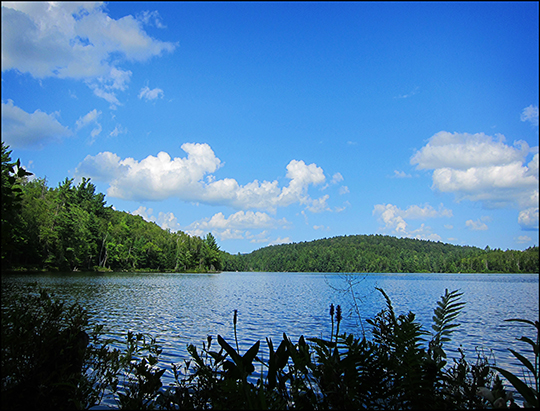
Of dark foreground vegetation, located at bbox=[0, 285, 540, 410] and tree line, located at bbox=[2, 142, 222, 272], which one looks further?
tree line, located at bbox=[2, 142, 222, 272]

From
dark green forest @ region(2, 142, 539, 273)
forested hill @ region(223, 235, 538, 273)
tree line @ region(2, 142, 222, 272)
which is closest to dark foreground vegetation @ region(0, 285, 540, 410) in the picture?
dark green forest @ region(2, 142, 539, 273)

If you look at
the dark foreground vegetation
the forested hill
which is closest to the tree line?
the dark foreground vegetation

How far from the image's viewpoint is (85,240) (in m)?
70.5

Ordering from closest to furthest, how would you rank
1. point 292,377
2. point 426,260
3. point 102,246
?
point 292,377 → point 102,246 → point 426,260

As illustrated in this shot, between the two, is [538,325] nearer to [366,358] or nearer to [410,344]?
[410,344]

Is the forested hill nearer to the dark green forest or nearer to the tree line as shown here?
the dark green forest

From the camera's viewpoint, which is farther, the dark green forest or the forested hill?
the forested hill

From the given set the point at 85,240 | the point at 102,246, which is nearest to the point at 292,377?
the point at 85,240

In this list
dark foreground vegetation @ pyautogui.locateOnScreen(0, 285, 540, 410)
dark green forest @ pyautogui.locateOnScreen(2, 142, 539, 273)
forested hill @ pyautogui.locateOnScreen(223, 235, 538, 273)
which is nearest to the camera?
dark foreground vegetation @ pyautogui.locateOnScreen(0, 285, 540, 410)

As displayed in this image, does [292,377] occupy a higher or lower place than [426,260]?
→ lower

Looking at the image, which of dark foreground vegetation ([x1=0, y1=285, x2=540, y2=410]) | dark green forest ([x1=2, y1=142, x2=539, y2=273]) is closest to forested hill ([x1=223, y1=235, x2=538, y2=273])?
dark green forest ([x1=2, y1=142, x2=539, y2=273])

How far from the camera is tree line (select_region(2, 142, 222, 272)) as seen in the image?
60.7 m

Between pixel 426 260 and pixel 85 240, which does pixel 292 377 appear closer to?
pixel 85 240

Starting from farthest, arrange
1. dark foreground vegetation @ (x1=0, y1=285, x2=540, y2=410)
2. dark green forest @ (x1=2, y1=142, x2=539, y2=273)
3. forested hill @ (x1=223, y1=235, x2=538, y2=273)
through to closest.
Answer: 1. forested hill @ (x1=223, y1=235, x2=538, y2=273)
2. dark green forest @ (x1=2, y1=142, x2=539, y2=273)
3. dark foreground vegetation @ (x1=0, y1=285, x2=540, y2=410)
